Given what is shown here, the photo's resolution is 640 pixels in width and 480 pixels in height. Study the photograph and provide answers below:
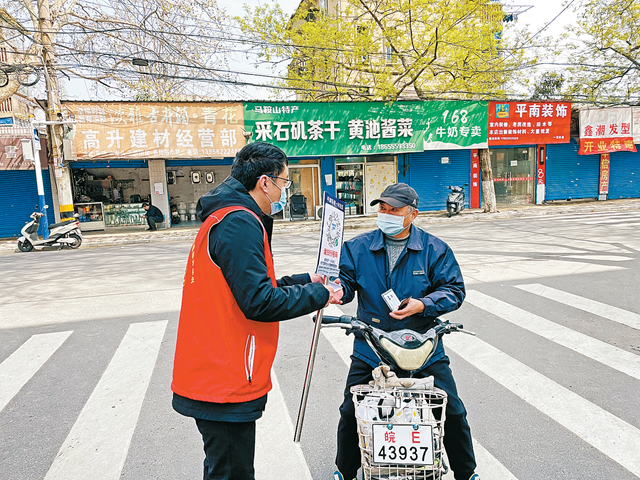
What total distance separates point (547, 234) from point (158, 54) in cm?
1515

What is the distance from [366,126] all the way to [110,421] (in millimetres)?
16522

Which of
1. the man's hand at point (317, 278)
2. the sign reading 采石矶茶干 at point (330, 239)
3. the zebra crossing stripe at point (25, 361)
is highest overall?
the sign reading 采石矶茶干 at point (330, 239)

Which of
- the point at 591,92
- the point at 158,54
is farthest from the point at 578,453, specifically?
the point at 591,92

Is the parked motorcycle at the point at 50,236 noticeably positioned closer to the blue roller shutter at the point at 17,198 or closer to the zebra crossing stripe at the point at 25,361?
the blue roller shutter at the point at 17,198

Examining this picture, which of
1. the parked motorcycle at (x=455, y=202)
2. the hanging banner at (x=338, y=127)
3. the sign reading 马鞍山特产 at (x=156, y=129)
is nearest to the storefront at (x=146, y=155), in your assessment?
the sign reading 马鞍山特产 at (x=156, y=129)

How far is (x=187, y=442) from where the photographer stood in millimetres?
3158

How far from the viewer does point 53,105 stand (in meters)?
14.7

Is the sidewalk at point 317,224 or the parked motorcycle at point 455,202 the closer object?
the sidewalk at point 317,224

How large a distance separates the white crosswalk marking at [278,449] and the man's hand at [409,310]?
1.22 meters

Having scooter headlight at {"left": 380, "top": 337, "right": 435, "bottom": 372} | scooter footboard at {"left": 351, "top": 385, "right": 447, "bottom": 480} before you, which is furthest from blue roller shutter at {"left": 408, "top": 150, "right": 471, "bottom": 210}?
scooter footboard at {"left": 351, "top": 385, "right": 447, "bottom": 480}

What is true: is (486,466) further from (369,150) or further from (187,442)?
(369,150)

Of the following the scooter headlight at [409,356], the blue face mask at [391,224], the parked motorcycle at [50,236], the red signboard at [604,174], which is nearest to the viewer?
the scooter headlight at [409,356]

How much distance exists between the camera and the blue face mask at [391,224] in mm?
2695

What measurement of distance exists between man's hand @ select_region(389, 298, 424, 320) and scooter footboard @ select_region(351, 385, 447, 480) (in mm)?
419
